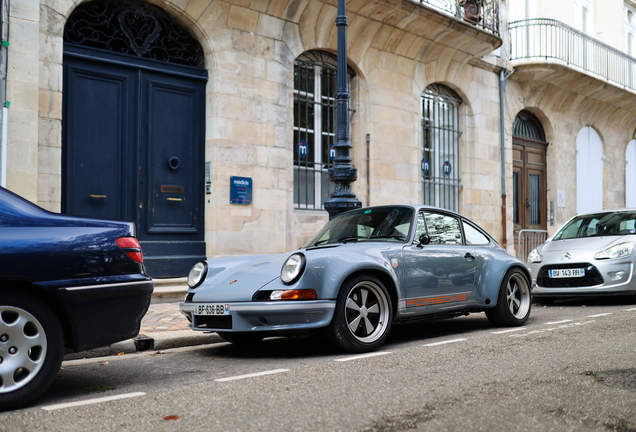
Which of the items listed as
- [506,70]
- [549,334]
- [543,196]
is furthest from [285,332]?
[543,196]

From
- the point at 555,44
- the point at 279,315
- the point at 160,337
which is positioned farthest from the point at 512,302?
the point at 555,44

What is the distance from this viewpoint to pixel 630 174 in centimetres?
2423

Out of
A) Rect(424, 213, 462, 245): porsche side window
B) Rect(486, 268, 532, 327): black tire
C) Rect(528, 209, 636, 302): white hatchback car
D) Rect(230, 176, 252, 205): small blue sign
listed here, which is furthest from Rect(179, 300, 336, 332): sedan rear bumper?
Rect(230, 176, 252, 205): small blue sign

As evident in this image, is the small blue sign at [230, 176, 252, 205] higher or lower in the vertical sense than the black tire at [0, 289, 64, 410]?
higher

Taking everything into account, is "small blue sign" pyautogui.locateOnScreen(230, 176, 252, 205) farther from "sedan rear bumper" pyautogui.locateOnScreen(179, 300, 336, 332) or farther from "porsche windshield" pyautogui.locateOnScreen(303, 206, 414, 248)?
"sedan rear bumper" pyautogui.locateOnScreen(179, 300, 336, 332)

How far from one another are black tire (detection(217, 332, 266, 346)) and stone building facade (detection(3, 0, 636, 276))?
421cm

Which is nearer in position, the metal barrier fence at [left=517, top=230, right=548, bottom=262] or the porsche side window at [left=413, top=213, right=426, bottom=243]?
the porsche side window at [left=413, top=213, right=426, bottom=243]

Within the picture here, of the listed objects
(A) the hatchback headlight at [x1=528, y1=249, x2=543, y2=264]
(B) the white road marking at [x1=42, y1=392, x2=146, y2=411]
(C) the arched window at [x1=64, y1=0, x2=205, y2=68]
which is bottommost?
(B) the white road marking at [x1=42, y1=392, x2=146, y2=411]

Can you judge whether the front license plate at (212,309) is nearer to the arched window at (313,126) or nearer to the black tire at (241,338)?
the black tire at (241,338)

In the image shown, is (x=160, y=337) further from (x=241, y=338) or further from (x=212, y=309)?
(x=212, y=309)

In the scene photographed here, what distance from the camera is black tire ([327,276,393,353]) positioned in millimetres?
5484

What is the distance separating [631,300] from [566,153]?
11157 mm

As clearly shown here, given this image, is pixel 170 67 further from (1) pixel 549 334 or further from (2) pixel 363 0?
(1) pixel 549 334

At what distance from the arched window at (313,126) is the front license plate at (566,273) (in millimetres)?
5034
